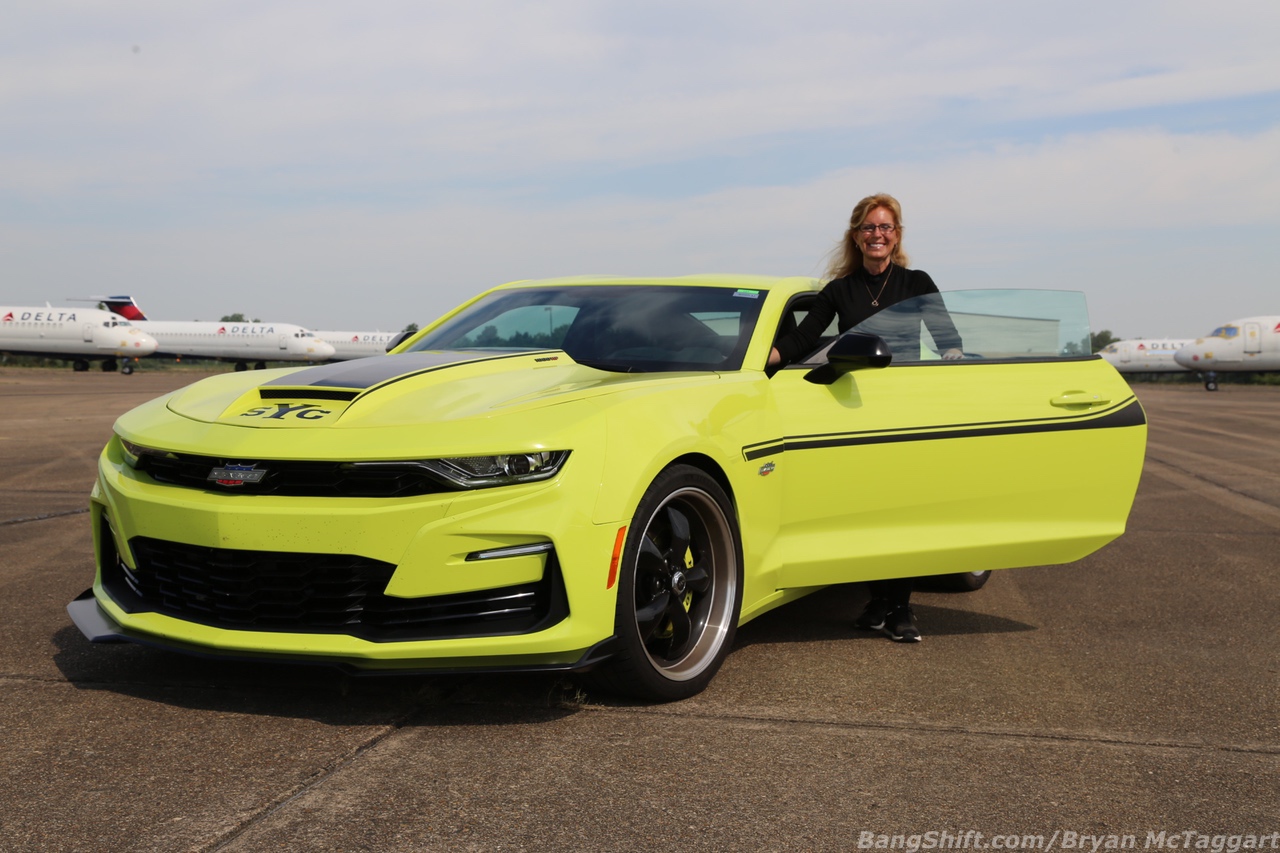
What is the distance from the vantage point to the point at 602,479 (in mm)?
3301

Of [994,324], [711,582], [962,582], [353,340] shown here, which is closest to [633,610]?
[711,582]

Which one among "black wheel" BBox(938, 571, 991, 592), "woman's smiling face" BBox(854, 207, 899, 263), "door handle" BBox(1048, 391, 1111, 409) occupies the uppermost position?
"woman's smiling face" BBox(854, 207, 899, 263)

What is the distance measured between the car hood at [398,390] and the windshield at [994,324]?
107 cm

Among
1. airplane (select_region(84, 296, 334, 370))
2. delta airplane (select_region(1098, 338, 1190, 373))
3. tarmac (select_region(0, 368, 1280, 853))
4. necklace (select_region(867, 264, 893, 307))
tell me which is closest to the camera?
tarmac (select_region(0, 368, 1280, 853))

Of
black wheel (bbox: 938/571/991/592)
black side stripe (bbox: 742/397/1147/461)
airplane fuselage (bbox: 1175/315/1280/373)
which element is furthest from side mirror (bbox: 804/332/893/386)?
airplane fuselage (bbox: 1175/315/1280/373)

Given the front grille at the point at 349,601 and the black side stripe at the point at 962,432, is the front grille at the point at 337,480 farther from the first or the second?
the black side stripe at the point at 962,432

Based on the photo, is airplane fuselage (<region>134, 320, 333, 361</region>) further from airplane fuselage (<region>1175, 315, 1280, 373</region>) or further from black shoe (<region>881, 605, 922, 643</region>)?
black shoe (<region>881, 605, 922, 643</region>)

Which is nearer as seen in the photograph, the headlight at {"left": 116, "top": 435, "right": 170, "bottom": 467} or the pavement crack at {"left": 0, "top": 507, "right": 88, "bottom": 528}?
the headlight at {"left": 116, "top": 435, "right": 170, "bottom": 467}

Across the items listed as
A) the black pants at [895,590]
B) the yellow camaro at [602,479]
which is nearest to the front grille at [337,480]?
the yellow camaro at [602,479]

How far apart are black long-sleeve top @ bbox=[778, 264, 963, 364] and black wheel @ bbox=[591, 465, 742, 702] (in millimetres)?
962

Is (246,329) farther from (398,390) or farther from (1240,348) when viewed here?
(398,390)

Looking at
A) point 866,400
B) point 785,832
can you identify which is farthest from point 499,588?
point 866,400

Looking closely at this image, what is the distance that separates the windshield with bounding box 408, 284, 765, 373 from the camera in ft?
14.6

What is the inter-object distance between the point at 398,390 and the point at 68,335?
60.2m
